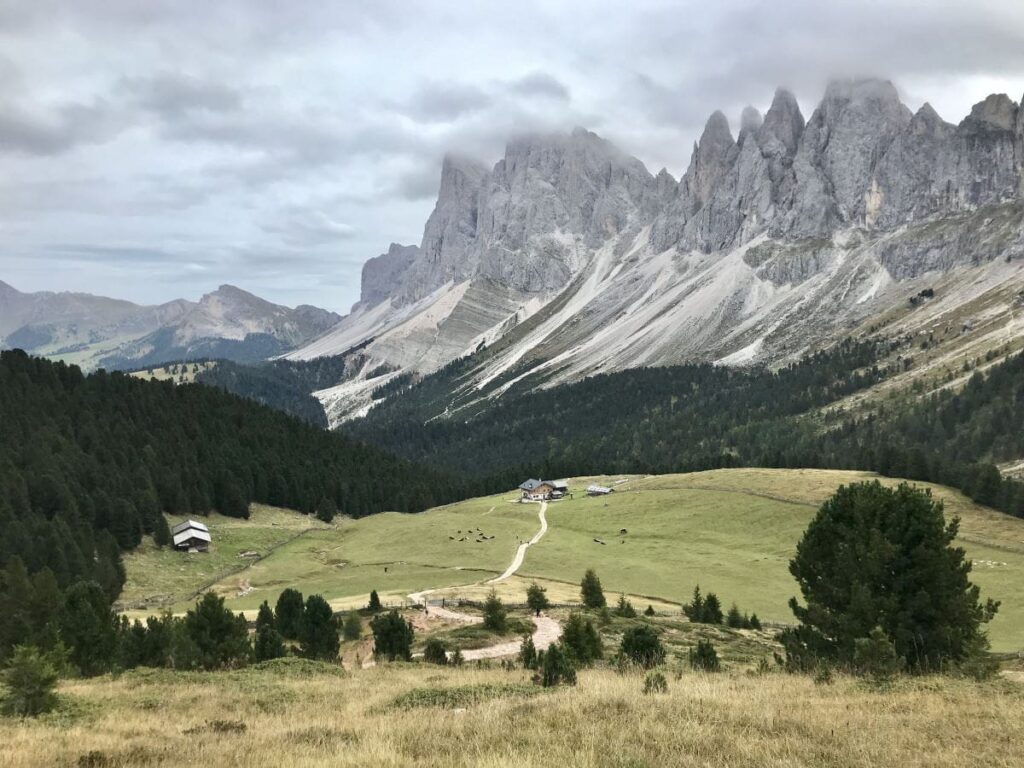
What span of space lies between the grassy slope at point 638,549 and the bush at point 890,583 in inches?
1187

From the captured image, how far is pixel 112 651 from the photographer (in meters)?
35.2

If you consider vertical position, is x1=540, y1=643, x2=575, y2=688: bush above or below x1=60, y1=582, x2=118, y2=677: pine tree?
above

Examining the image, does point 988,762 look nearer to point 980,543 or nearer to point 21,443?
point 980,543

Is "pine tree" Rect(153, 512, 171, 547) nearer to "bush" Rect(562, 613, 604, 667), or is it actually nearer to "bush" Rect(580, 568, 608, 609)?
"bush" Rect(580, 568, 608, 609)

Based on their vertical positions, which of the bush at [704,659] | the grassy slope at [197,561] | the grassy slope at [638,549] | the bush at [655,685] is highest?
the bush at [655,685]

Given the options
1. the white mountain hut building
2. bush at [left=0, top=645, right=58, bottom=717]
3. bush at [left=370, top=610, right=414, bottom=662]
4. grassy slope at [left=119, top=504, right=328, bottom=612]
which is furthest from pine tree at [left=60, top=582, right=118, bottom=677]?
the white mountain hut building

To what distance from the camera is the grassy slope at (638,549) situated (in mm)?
67562

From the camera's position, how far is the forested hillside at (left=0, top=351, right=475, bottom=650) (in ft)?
244

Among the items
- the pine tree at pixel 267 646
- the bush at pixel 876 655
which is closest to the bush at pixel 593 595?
the pine tree at pixel 267 646

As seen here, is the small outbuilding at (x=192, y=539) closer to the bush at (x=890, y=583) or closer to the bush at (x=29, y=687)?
the bush at (x=29, y=687)

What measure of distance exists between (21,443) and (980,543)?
120 meters

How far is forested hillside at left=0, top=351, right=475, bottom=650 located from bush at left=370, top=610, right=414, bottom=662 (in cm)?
2334

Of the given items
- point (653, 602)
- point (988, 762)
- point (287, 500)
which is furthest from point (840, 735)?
point (287, 500)

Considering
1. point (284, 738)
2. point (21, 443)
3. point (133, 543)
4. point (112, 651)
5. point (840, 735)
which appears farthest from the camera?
point (21, 443)
